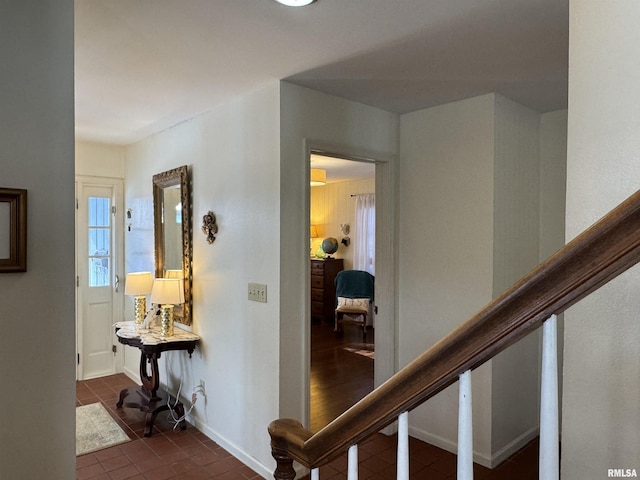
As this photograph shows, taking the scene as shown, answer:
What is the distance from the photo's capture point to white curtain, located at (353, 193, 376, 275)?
6.81 meters

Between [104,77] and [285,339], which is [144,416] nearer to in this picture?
[285,339]

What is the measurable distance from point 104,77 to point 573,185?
2.44 m

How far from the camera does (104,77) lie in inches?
97.5

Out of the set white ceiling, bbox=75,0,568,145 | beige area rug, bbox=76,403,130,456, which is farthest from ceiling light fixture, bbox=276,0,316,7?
beige area rug, bbox=76,403,130,456

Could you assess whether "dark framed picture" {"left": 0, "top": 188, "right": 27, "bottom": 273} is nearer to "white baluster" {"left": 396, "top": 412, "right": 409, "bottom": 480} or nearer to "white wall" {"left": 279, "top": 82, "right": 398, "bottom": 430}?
"white baluster" {"left": 396, "top": 412, "right": 409, "bottom": 480}

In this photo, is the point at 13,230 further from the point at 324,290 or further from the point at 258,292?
the point at 324,290

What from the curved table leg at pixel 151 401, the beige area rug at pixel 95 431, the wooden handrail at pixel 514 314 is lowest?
the beige area rug at pixel 95 431

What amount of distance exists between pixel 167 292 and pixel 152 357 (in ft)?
1.60

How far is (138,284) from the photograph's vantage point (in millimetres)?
3789

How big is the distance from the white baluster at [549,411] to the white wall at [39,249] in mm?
1347

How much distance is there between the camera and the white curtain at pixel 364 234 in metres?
6.81

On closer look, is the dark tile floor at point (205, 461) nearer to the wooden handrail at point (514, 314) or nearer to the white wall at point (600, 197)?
the white wall at point (600, 197)

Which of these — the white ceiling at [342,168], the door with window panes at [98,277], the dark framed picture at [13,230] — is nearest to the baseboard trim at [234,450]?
the door with window panes at [98,277]

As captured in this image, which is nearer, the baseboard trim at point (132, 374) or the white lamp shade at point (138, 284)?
the white lamp shade at point (138, 284)
